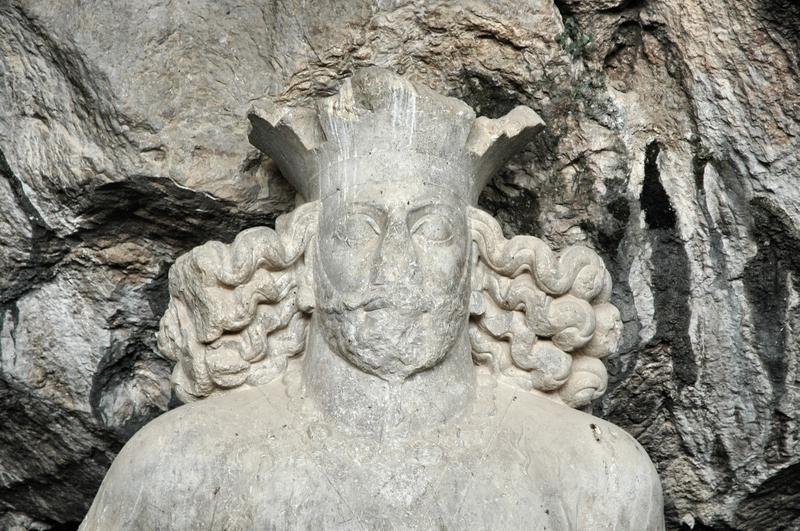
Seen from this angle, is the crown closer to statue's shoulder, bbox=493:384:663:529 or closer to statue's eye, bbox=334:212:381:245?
statue's eye, bbox=334:212:381:245

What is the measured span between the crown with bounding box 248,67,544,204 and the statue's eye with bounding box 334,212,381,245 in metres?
0.10

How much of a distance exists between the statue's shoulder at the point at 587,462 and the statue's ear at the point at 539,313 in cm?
11

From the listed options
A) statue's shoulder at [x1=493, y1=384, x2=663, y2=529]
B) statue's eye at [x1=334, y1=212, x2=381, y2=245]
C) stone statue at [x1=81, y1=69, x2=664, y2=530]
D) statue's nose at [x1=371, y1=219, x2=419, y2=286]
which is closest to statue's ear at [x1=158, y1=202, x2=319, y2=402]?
stone statue at [x1=81, y1=69, x2=664, y2=530]

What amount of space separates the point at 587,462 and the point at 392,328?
607 millimetres

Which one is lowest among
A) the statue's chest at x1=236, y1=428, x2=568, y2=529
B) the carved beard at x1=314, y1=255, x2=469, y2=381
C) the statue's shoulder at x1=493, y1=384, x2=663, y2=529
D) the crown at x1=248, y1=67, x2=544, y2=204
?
the statue's shoulder at x1=493, y1=384, x2=663, y2=529

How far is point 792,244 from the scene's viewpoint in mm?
4590

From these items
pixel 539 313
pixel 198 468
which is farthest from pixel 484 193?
pixel 198 468

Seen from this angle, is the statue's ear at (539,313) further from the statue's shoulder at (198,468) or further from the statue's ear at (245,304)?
the statue's shoulder at (198,468)

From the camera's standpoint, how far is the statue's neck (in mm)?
4008

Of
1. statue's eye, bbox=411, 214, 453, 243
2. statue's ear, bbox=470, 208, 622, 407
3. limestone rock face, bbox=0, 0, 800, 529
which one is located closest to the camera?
statue's eye, bbox=411, 214, 453, 243

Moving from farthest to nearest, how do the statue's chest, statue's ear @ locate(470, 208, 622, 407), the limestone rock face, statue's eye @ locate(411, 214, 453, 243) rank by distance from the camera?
1. the limestone rock face
2. statue's ear @ locate(470, 208, 622, 407)
3. statue's eye @ locate(411, 214, 453, 243)
4. the statue's chest

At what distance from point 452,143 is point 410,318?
18.7 inches

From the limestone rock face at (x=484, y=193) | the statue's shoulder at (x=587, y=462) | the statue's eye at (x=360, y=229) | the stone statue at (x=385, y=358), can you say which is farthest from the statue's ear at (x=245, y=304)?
the statue's shoulder at (x=587, y=462)

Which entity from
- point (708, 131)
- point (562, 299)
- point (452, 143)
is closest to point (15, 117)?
point (452, 143)
